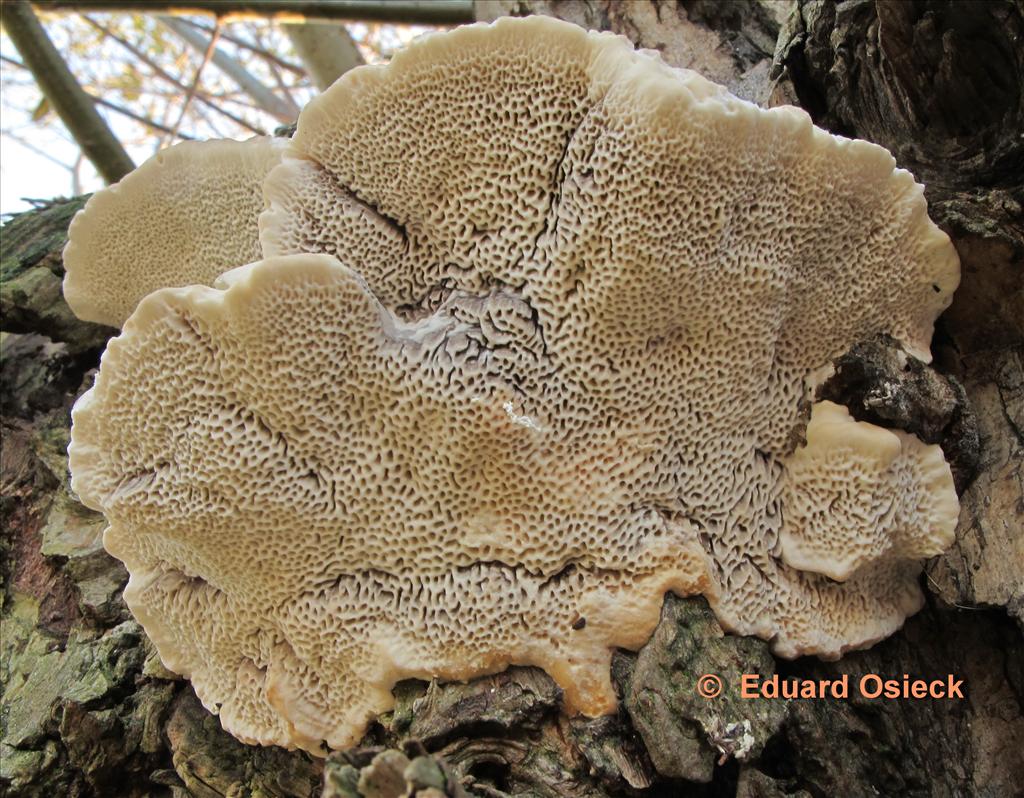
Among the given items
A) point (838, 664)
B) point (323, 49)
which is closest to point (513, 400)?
point (838, 664)

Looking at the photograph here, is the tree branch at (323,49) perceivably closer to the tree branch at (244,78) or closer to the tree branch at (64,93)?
the tree branch at (64,93)

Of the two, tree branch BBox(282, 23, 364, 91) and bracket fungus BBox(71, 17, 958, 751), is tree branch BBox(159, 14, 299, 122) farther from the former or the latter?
bracket fungus BBox(71, 17, 958, 751)

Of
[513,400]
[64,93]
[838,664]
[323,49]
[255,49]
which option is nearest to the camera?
[513,400]

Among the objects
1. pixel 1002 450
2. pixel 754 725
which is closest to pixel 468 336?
pixel 754 725

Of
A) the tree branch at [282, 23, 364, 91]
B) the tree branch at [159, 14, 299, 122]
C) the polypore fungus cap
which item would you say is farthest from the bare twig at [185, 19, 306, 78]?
the polypore fungus cap

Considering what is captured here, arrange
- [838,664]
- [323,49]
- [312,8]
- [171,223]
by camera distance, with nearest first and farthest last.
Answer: [838,664] → [171,223] → [312,8] → [323,49]

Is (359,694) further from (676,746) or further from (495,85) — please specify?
(495,85)

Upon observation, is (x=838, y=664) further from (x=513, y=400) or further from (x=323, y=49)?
(x=323, y=49)
